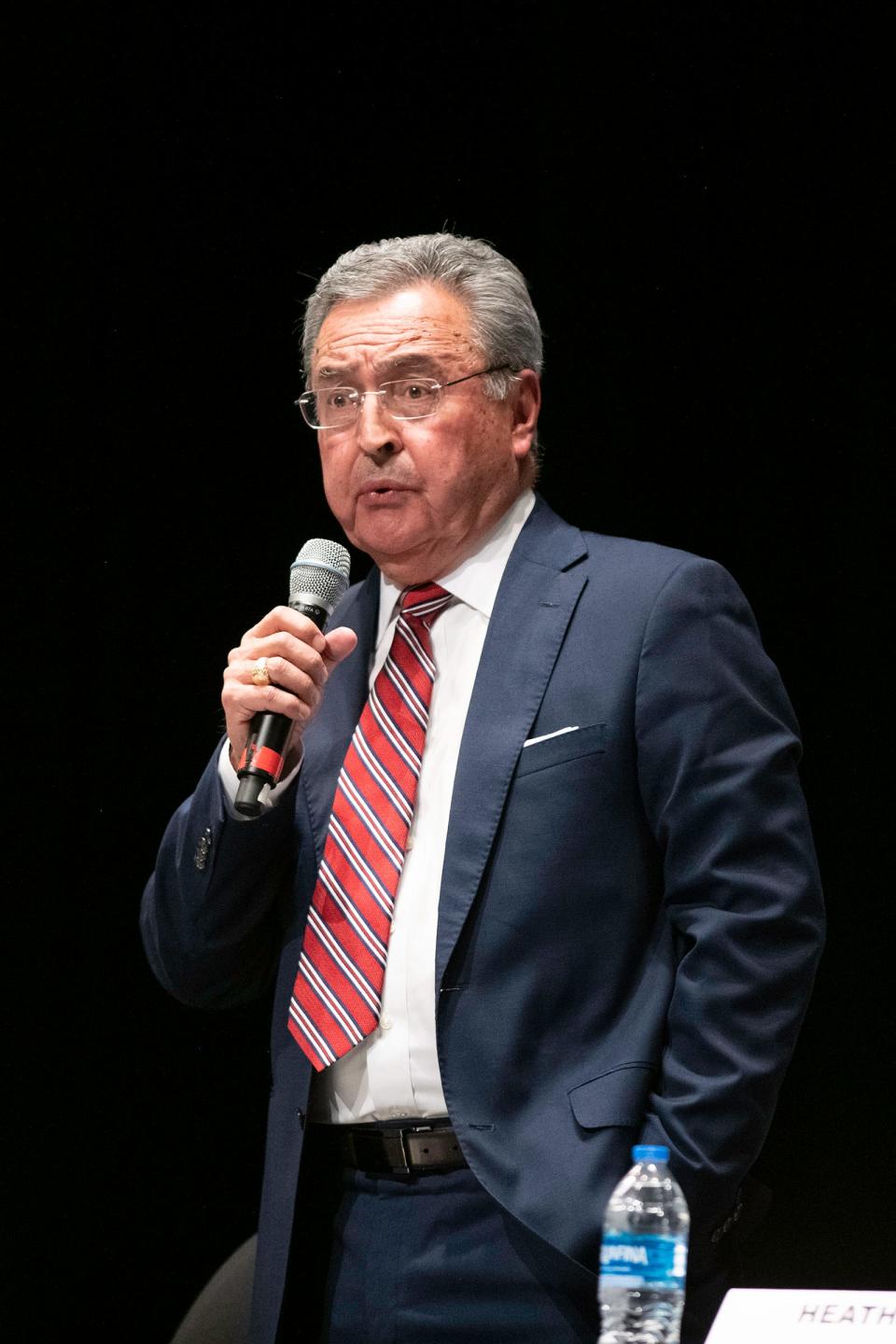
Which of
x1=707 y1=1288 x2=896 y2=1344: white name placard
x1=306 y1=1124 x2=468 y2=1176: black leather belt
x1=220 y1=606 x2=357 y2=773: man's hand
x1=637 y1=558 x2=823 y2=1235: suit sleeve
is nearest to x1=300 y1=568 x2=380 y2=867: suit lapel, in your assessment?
x1=220 y1=606 x2=357 y2=773: man's hand

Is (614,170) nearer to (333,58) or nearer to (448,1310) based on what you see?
(333,58)

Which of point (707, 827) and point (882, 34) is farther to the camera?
point (882, 34)

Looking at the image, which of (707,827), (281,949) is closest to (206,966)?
(281,949)

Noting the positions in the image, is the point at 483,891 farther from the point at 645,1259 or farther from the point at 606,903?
the point at 645,1259

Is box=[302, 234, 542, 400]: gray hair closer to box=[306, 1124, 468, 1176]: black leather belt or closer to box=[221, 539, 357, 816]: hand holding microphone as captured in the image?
box=[221, 539, 357, 816]: hand holding microphone

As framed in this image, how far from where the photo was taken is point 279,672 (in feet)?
6.60

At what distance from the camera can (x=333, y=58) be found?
3.22 meters

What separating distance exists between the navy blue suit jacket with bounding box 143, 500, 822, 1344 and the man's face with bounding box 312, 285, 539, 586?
17 centimetres

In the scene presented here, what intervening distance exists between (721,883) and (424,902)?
1.34ft

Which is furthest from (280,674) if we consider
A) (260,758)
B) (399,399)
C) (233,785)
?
(399,399)

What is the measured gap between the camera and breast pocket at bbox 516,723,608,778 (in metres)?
2.10

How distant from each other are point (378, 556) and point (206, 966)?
0.65 metres

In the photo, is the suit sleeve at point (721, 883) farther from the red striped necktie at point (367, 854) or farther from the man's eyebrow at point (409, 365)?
the man's eyebrow at point (409, 365)

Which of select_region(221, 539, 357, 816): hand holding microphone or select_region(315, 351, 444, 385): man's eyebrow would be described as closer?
select_region(221, 539, 357, 816): hand holding microphone
